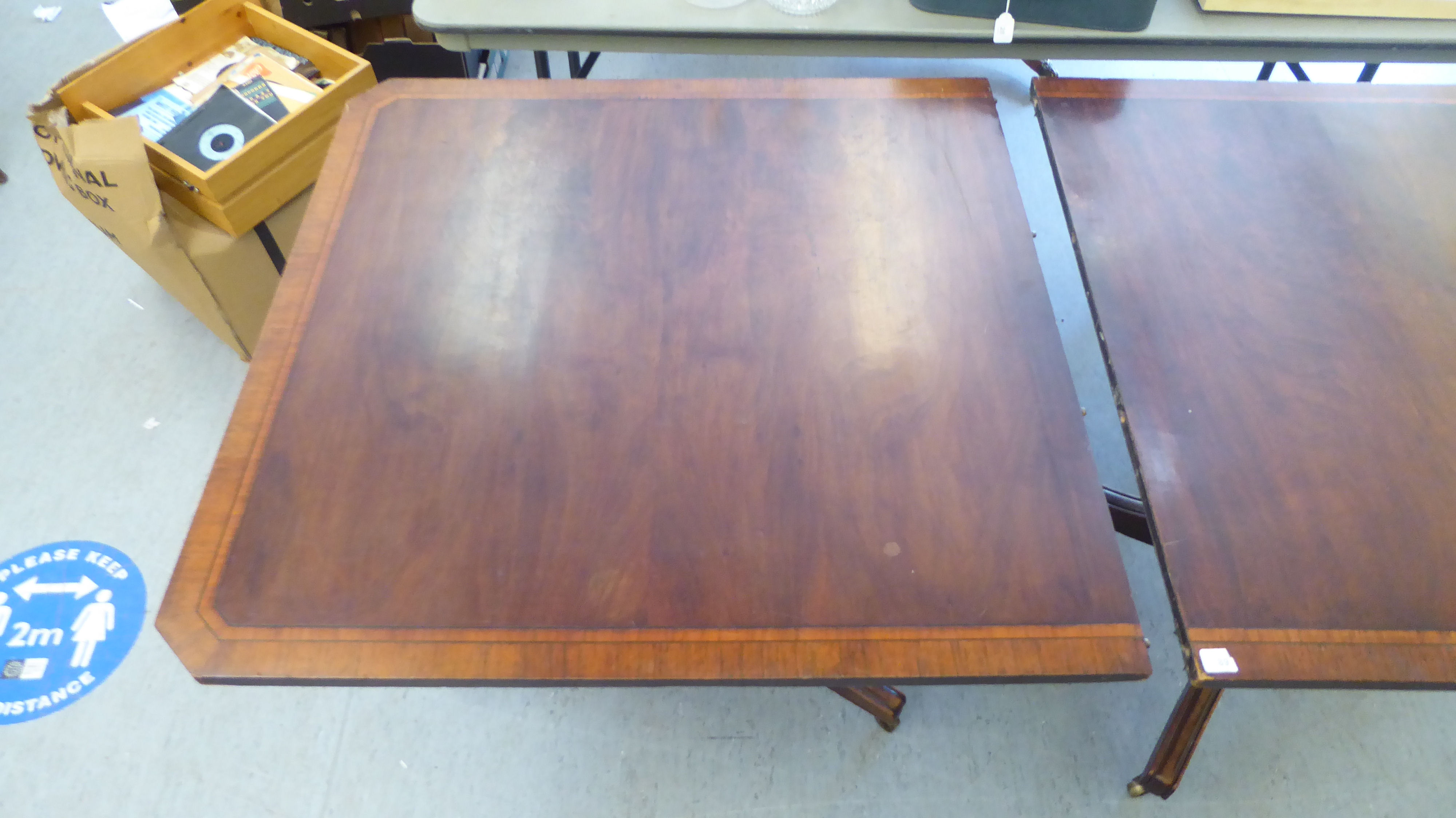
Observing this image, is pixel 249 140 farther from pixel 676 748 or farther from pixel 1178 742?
pixel 1178 742

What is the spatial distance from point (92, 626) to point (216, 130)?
926 mm

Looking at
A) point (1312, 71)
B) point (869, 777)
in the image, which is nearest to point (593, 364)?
point (869, 777)

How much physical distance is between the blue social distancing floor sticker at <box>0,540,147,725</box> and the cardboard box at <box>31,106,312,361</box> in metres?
0.49

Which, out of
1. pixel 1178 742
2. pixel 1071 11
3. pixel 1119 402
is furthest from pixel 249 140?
pixel 1178 742

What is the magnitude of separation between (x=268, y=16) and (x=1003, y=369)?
1.67 meters

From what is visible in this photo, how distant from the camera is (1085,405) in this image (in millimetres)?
1789

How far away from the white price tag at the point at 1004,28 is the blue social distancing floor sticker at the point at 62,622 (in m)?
1.72

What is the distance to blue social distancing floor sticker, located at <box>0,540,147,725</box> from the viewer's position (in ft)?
4.57

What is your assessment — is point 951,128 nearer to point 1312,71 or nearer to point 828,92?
point 828,92

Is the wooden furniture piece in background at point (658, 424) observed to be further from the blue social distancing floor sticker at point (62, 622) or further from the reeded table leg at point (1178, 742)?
the blue social distancing floor sticker at point (62, 622)

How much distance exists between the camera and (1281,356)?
0.96 metres

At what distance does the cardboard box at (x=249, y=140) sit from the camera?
1.49 m

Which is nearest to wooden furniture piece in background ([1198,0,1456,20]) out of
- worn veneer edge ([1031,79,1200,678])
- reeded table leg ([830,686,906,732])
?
worn veneer edge ([1031,79,1200,678])

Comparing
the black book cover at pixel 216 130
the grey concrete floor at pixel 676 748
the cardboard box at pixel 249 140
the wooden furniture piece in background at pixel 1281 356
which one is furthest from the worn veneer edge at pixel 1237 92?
the black book cover at pixel 216 130
